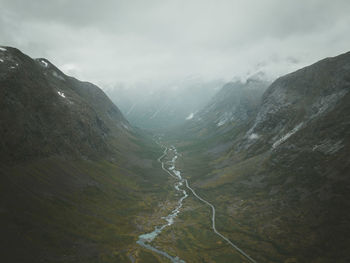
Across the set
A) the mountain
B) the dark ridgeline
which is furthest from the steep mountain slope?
the mountain

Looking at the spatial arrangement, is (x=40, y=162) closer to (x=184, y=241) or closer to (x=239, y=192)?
(x=184, y=241)

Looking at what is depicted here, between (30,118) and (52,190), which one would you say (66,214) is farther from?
(30,118)

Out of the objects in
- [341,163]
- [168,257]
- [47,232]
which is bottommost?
[168,257]

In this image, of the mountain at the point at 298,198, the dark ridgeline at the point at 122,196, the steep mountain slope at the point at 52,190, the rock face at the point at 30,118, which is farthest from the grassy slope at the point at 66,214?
the mountain at the point at 298,198

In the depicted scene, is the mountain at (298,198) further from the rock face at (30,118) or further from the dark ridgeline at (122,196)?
the rock face at (30,118)

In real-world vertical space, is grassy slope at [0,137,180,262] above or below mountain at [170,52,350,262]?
above

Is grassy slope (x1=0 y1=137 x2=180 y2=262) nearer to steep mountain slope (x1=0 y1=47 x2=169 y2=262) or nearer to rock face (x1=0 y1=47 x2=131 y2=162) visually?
steep mountain slope (x1=0 y1=47 x2=169 y2=262)

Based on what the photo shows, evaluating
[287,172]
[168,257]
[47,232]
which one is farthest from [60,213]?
[287,172]

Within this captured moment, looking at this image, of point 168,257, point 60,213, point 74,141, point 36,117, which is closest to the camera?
point 168,257

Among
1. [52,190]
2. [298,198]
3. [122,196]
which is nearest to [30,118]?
[52,190]
